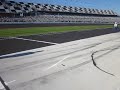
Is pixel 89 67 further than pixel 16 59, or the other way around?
pixel 16 59

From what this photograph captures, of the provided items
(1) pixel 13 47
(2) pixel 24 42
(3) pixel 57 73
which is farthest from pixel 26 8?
(3) pixel 57 73

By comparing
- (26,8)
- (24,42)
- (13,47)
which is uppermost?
(26,8)

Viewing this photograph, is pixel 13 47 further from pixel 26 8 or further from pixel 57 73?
pixel 26 8

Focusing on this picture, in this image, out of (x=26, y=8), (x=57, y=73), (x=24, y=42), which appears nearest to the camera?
(x=57, y=73)

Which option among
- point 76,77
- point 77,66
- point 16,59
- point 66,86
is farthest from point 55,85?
point 16,59

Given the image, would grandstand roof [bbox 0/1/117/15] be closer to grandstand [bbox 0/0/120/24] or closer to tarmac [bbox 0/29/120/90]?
grandstand [bbox 0/0/120/24]

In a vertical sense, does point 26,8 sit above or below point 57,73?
above

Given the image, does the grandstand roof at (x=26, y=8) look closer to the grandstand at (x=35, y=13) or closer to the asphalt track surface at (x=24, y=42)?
the grandstand at (x=35, y=13)

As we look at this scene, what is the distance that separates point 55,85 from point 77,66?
9.86ft

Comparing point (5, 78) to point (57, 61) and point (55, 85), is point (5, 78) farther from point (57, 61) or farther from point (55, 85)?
point (57, 61)

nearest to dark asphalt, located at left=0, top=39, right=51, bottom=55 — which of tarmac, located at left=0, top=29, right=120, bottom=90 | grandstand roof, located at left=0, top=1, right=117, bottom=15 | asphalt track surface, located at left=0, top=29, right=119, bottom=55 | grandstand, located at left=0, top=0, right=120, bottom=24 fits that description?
asphalt track surface, located at left=0, top=29, right=119, bottom=55

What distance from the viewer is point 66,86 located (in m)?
7.53

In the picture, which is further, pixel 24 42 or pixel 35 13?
pixel 35 13

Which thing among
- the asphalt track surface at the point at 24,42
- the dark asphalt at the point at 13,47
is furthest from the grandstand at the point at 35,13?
the dark asphalt at the point at 13,47
